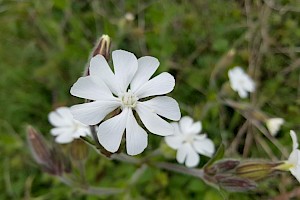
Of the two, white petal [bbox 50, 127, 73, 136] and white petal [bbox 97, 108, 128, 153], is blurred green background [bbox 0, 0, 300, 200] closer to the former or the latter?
white petal [bbox 50, 127, 73, 136]

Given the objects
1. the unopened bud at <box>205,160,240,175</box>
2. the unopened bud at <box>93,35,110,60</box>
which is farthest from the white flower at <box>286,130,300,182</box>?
the unopened bud at <box>93,35,110,60</box>

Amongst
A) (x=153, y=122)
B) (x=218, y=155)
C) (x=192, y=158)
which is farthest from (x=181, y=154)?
(x=153, y=122)

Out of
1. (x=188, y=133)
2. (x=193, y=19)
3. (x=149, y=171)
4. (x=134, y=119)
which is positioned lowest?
(x=149, y=171)

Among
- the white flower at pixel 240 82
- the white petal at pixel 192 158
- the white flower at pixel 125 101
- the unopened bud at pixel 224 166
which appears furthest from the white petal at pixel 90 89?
the white flower at pixel 240 82

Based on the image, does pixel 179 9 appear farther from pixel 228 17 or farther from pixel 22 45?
pixel 22 45

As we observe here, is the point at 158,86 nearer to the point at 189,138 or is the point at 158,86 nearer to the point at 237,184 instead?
the point at 237,184

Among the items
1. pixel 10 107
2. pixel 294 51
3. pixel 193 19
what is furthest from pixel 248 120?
pixel 10 107
